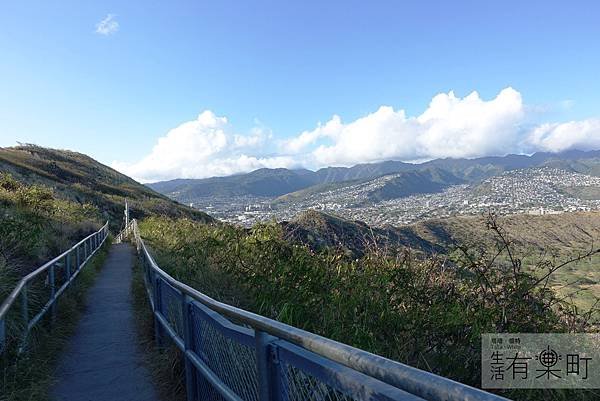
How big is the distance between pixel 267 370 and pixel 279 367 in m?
0.10

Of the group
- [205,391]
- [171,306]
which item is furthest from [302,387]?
[171,306]

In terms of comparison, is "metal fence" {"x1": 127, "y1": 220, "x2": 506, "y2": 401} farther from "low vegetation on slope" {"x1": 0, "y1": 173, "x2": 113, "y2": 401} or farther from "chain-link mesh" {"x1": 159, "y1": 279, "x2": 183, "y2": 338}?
"low vegetation on slope" {"x1": 0, "y1": 173, "x2": 113, "y2": 401}

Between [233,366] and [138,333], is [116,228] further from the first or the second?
[233,366]

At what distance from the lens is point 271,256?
7.35 meters

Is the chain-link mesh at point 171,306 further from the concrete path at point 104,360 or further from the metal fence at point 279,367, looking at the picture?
the concrete path at point 104,360

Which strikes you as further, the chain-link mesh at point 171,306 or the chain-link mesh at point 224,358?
the chain-link mesh at point 171,306

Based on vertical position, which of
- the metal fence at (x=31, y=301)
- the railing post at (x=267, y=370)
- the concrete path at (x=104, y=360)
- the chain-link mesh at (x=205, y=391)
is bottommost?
the concrete path at (x=104, y=360)

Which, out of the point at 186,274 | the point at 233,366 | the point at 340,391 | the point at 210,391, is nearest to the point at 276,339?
the point at 340,391

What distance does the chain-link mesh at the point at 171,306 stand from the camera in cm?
495

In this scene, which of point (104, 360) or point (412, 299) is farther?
point (104, 360)

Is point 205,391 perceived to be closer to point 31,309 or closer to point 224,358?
point 224,358

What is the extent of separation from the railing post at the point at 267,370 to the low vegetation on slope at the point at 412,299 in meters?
2.04

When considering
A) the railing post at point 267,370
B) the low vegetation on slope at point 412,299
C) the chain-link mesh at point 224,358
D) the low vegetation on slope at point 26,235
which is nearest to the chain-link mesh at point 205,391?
the chain-link mesh at point 224,358

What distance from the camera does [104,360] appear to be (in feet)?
20.1
